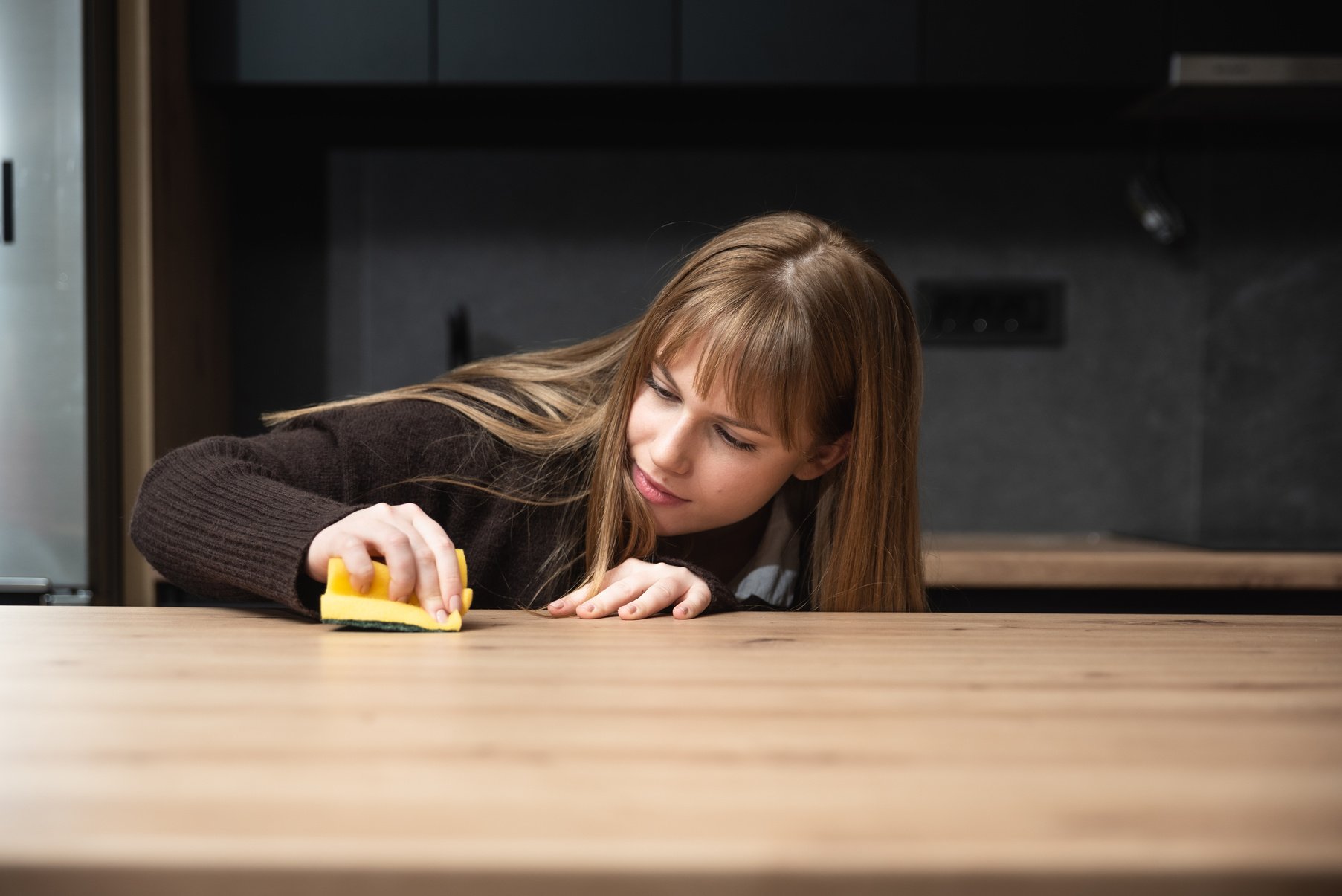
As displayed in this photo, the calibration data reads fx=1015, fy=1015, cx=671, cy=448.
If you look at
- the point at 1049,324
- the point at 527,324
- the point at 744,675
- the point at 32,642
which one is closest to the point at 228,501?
the point at 32,642

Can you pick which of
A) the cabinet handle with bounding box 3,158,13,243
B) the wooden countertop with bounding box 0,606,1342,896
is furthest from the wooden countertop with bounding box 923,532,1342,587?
the cabinet handle with bounding box 3,158,13,243

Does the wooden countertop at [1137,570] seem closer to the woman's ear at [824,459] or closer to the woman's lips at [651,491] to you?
the woman's ear at [824,459]

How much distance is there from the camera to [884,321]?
3.52 feet

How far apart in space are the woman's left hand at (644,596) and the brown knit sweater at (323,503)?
0.04m

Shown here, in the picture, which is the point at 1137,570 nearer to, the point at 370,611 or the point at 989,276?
the point at 989,276

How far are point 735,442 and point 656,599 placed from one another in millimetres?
299

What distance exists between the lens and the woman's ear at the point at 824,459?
1.11 m

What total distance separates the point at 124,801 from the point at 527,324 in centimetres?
196

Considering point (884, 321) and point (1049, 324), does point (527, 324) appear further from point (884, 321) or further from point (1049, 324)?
point (884, 321)

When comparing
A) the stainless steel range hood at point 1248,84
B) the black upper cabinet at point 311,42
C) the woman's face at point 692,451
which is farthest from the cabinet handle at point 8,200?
the stainless steel range hood at point 1248,84

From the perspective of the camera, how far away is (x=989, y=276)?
2203 millimetres

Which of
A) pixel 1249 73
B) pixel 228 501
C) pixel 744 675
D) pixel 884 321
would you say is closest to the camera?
pixel 744 675

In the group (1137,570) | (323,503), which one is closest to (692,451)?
(323,503)

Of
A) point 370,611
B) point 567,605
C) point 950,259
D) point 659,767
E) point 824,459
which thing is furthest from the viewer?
point 950,259
